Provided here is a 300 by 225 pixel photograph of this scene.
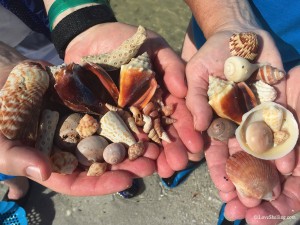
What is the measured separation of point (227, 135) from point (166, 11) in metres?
2.88

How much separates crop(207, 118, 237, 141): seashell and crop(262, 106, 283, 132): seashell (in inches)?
6.7

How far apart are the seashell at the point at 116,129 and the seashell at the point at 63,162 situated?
0.22 metres

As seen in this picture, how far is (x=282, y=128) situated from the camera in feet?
6.07

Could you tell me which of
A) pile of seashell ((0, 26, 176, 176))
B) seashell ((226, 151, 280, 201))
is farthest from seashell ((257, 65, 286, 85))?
pile of seashell ((0, 26, 176, 176))

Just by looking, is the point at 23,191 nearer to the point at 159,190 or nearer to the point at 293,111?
the point at 159,190

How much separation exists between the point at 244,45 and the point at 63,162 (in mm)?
1118

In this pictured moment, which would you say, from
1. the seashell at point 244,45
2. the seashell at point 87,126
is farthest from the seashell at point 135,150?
the seashell at point 244,45

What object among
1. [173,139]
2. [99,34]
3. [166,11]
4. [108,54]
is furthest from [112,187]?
[166,11]

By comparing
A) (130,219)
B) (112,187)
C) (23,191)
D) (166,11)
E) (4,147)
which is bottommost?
(130,219)

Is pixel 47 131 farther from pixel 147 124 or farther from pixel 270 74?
pixel 270 74

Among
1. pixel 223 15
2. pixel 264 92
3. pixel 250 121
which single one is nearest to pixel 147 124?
pixel 250 121

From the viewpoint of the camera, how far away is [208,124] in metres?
1.80

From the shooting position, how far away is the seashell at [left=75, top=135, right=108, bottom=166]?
1.80 m

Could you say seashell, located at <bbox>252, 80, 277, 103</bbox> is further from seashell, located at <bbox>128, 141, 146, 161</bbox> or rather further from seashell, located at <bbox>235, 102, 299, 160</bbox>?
seashell, located at <bbox>128, 141, 146, 161</bbox>
